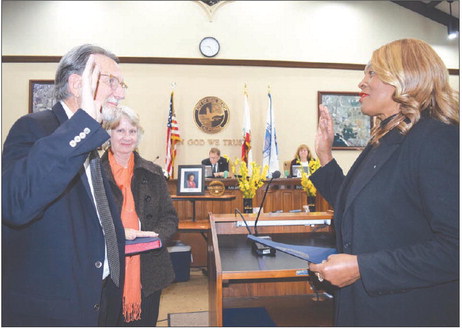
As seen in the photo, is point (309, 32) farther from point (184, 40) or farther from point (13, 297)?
point (13, 297)

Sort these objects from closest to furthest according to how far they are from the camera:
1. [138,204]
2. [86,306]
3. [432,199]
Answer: [432,199]
[86,306]
[138,204]

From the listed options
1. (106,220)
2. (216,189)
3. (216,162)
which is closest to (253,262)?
(106,220)

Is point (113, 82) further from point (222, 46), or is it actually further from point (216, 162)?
point (222, 46)

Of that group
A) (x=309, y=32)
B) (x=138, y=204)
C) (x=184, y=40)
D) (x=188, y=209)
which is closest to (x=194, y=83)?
(x=184, y=40)

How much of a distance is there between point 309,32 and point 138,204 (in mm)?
6799

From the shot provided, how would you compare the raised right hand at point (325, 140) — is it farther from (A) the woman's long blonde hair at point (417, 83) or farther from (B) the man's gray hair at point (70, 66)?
(B) the man's gray hair at point (70, 66)

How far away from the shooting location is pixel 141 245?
150cm

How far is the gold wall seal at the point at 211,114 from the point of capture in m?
7.26

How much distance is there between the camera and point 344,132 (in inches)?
302

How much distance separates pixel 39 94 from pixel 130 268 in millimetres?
6504

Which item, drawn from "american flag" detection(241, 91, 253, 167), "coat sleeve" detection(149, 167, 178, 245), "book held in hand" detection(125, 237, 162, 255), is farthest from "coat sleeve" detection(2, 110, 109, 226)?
"american flag" detection(241, 91, 253, 167)

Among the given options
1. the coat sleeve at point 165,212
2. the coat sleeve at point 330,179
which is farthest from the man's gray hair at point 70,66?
the coat sleeve at point 330,179

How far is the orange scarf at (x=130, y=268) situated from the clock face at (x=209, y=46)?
5701 millimetres

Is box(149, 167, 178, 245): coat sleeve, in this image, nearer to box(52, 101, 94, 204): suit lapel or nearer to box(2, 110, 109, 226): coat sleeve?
box(52, 101, 94, 204): suit lapel
